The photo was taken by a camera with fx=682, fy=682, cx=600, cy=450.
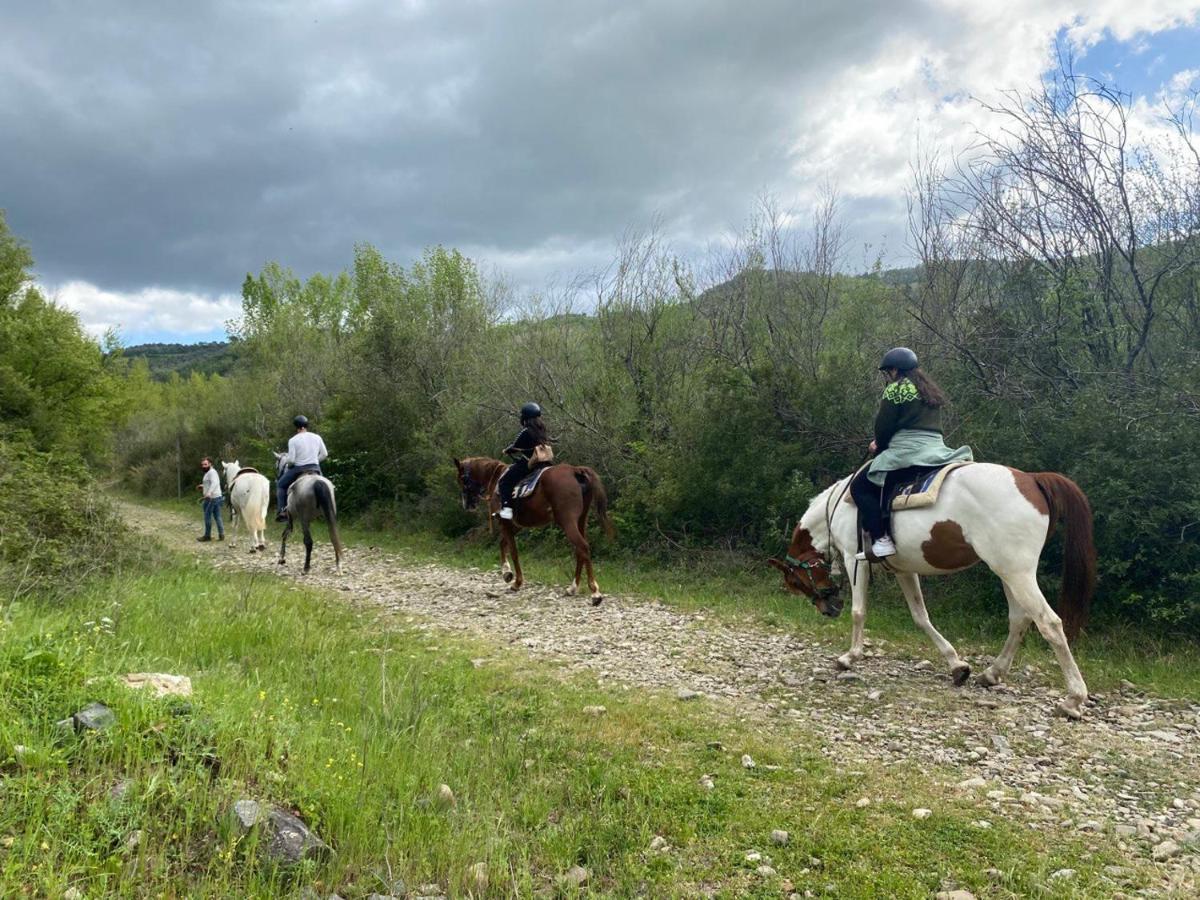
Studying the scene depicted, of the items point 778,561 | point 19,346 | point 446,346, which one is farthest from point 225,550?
point 778,561

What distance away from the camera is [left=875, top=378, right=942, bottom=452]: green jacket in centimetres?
645

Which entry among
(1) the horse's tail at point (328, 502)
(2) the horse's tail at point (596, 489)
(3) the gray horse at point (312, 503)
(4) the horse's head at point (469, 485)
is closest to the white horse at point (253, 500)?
(3) the gray horse at point (312, 503)

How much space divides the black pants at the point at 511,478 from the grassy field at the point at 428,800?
6.04 m

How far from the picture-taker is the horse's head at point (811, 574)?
25.1 ft

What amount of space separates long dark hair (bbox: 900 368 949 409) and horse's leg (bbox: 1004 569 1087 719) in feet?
5.55

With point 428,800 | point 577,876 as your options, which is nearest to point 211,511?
point 428,800

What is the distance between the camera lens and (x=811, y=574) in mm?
7738

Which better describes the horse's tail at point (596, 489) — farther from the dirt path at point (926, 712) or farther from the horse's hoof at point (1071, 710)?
the horse's hoof at point (1071, 710)

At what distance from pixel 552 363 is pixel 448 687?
10.8 m

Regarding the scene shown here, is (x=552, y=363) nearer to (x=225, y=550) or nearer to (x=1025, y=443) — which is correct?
(x=225, y=550)

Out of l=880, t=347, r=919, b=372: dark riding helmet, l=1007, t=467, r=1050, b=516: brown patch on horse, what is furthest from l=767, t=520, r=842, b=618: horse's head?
l=1007, t=467, r=1050, b=516: brown patch on horse

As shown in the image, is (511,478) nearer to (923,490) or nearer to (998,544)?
(923,490)

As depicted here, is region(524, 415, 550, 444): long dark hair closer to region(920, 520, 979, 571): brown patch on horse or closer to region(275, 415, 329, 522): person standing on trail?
region(275, 415, 329, 522): person standing on trail

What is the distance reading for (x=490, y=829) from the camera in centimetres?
356
